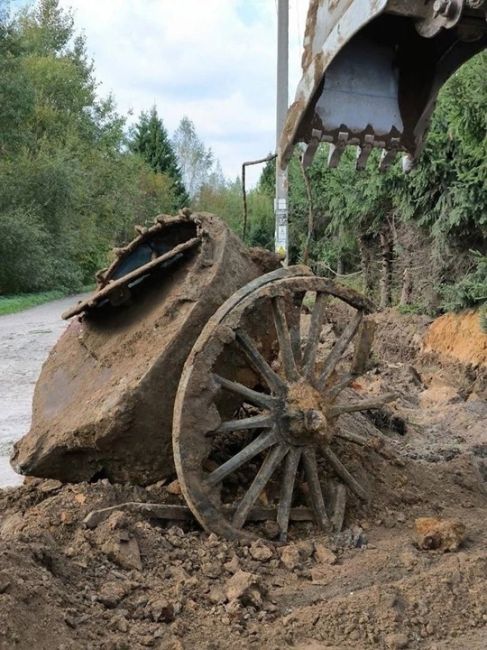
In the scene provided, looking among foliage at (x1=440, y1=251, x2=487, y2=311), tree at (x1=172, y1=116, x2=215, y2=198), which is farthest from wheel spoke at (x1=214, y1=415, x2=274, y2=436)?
tree at (x1=172, y1=116, x2=215, y2=198)

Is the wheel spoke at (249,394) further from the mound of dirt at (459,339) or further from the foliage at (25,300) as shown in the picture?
the foliage at (25,300)

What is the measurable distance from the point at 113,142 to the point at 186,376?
42.7m

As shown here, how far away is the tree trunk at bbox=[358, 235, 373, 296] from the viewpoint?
20984mm

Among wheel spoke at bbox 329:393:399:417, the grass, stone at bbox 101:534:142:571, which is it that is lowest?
the grass

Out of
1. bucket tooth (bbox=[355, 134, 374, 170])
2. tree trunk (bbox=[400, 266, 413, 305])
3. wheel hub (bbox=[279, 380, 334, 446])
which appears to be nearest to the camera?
wheel hub (bbox=[279, 380, 334, 446])

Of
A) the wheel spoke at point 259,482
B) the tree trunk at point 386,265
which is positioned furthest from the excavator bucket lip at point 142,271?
the tree trunk at point 386,265

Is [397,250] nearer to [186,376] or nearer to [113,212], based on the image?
[186,376]

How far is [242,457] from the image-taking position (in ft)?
15.8

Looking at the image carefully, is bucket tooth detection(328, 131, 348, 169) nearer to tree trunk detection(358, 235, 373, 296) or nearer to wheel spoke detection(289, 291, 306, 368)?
wheel spoke detection(289, 291, 306, 368)

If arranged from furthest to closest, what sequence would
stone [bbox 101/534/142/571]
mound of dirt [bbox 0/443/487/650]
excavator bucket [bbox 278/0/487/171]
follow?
stone [bbox 101/534/142/571] < excavator bucket [bbox 278/0/487/171] < mound of dirt [bbox 0/443/487/650]

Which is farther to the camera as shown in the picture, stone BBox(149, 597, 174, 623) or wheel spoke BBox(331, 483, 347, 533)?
wheel spoke BBox(331, 483, 347, 533)

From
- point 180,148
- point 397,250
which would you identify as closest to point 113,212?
point 397,250

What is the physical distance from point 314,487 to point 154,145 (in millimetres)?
58032

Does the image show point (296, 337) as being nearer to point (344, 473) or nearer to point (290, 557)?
point (344, 473)
